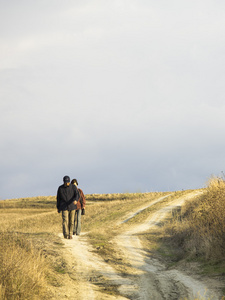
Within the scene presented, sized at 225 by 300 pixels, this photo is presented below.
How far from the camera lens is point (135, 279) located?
9.73 m

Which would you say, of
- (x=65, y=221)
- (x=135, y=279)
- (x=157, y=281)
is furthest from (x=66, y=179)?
(x=157, y=281)

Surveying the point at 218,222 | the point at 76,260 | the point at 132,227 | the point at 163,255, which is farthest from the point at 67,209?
the point at 132,227

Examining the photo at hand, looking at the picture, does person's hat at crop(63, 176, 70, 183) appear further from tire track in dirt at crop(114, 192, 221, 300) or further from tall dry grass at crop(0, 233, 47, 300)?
tall dry grass at crop(0, 233, 47, 300)

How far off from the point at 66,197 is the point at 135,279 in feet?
17.6

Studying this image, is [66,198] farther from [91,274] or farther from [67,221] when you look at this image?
[91,274]

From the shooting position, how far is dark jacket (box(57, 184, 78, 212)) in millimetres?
14219

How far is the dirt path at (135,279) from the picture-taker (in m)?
8.10

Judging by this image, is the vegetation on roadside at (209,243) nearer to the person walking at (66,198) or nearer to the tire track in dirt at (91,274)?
the tire track in dirt at (91,274)

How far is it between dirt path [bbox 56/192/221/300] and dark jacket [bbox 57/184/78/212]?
52.6 inches

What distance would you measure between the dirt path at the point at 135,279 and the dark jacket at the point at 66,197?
4.39ft

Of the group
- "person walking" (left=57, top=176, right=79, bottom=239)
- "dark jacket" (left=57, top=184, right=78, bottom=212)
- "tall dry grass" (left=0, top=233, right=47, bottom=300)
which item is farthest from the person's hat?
"tall dry grass" (left=0, top=233, right=47, bottom=300)

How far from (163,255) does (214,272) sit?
4657 mm

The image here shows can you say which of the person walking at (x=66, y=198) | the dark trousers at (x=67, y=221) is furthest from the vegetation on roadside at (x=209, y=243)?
Answer: the person walking at (x=66, y=198)

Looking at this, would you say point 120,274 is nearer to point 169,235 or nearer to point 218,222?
point 218,222
